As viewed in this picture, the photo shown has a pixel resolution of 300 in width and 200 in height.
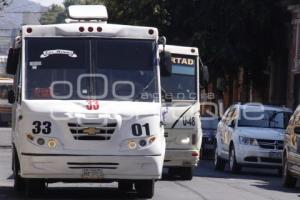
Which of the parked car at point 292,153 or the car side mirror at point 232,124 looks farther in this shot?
the car side mirror at point 232,124

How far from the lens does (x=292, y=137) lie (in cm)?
2200

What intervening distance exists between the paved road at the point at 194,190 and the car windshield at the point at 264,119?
10.6 ft

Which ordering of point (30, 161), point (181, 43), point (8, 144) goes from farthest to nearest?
point (181, 43) → point (8, 144) → point (30, 161)

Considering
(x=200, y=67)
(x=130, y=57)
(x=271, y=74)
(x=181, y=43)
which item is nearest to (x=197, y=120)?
(x=200, y=67)

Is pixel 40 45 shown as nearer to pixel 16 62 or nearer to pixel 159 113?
pixel 16 62

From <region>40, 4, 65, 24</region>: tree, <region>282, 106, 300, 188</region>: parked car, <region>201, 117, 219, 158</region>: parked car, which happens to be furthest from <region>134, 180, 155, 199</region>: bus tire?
<region>40, 4, 65, 24</region>: tree

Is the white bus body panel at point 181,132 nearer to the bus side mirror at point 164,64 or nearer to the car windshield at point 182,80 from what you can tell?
the car windshield at point 182,80

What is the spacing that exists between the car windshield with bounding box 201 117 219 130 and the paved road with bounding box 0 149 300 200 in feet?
39.8

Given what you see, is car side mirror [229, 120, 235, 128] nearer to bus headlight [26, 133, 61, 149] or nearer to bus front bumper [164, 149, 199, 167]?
bus front bumper [164, 149, 199, 167]

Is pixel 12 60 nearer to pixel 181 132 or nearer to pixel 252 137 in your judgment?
pixel 181 132

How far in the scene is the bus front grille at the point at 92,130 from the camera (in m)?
15.9

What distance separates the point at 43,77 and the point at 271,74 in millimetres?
33764

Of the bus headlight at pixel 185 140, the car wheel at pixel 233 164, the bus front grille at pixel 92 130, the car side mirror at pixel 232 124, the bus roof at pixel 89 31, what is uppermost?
the bus roof at pixel 89 31

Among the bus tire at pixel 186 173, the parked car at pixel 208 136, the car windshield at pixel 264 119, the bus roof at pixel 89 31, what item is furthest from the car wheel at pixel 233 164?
the bus roof at pixel 89 31
